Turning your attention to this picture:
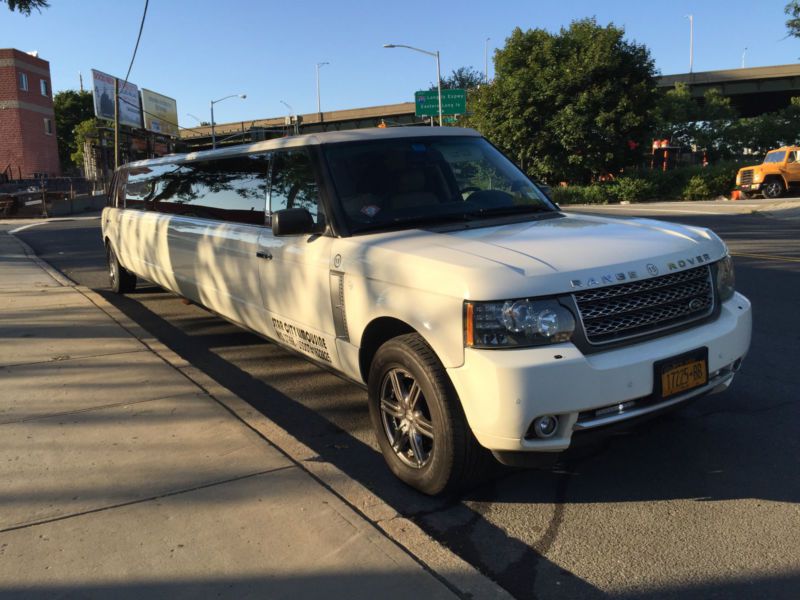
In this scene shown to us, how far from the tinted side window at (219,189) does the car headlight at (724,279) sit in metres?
3.10

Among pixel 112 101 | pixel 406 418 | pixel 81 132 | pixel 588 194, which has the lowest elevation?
pixel 406 418

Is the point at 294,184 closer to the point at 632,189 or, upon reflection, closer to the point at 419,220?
the point at 419,220

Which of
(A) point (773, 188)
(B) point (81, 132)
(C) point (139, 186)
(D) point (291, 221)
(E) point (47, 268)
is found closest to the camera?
(D) point (291, 221)

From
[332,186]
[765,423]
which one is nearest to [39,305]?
[332,186]

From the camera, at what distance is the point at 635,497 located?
3410 mm

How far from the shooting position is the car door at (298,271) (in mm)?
4129

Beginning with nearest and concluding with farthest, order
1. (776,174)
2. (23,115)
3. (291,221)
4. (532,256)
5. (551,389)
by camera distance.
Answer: (551,389)
(532,256)
(291,221)
(776,174)
(23,115)

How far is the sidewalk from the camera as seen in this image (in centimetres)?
264

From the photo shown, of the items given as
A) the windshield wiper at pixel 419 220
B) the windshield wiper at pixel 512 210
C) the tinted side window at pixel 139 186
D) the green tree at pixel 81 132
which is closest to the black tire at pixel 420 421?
the windshield wiper at pixel 419 220

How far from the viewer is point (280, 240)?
4.59 metres

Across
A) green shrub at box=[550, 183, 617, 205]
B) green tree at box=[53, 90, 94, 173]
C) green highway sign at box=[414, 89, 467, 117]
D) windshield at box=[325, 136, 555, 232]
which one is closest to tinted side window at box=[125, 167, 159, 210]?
windshield at box=[325, 136, 555, 232]

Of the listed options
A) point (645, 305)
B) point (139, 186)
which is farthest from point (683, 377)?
point (139, 186)

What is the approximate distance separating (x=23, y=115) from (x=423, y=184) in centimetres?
5813

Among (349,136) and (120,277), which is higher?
(349,136)
